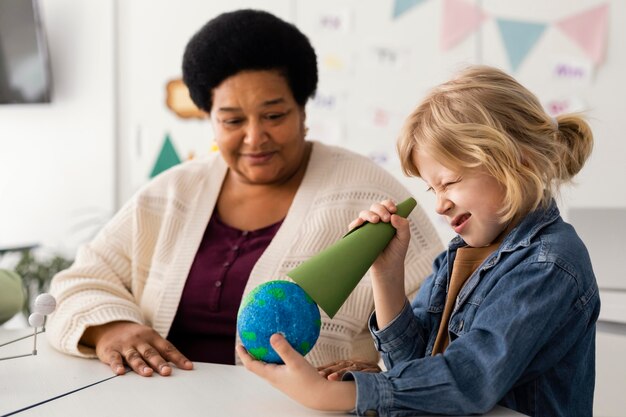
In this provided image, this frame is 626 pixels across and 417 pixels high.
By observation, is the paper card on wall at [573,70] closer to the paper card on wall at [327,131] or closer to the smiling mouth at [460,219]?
the paper card on wall at [327,131]

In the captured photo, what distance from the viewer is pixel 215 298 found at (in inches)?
62.3

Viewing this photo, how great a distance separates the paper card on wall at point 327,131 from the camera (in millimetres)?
3328

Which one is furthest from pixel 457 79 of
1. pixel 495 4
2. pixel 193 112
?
pixel 193 112

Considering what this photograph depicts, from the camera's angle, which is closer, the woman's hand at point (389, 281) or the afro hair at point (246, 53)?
the woman's hand at point (389, 281)

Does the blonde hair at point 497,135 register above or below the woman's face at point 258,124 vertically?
above

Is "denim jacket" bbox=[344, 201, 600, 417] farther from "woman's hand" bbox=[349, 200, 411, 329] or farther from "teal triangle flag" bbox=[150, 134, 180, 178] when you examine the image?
"teal triangle flag" bbox=[150, 134, 180, 178]

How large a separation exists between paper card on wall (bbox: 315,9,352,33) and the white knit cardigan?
166 centimetres

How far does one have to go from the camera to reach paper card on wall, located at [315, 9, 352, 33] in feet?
10.9

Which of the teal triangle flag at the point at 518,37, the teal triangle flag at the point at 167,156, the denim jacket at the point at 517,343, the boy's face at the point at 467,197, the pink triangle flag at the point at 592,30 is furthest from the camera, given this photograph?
the teal triangle flag at the point at 167,156

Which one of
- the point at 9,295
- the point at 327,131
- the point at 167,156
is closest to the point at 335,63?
the point at 327,131

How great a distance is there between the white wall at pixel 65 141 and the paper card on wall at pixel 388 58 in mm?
1268

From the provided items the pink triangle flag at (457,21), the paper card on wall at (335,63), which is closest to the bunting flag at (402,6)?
the pink triangle flag at (457,21)

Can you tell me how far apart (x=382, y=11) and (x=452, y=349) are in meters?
2.52

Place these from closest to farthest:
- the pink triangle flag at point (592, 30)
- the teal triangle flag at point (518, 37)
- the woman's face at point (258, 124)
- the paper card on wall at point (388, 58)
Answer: the woman's face at point (258, 124)
the pink triangle flag at point (592, 30)
the teal triangle flag at point (518, 37)
the paper card on wall at point (388, 58)
